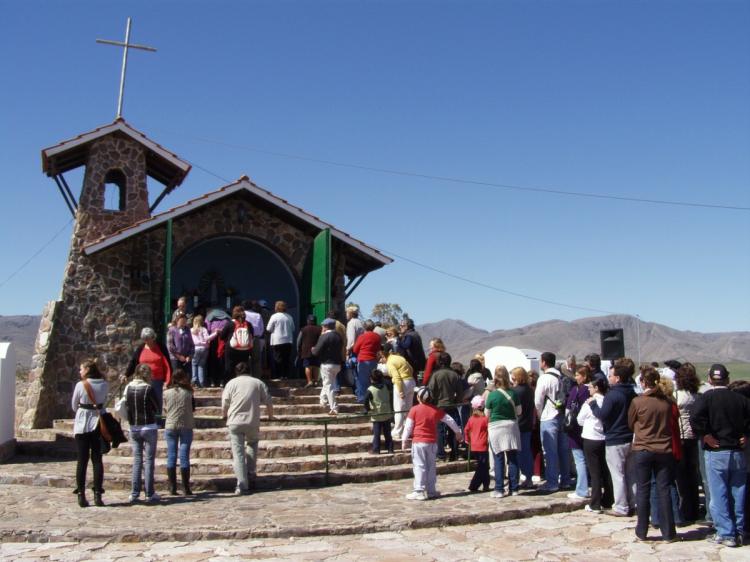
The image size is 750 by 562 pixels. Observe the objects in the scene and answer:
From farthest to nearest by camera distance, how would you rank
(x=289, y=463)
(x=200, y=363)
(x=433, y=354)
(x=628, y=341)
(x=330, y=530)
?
(x=628, y=341)
(x=200, y=363)
(x=433, y=354)
(x=289, y=463)
(x=330, y=530)

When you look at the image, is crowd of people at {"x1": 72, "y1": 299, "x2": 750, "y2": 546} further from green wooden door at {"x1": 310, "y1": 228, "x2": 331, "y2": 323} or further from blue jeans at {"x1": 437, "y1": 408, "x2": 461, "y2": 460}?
green wooden door at {"x1": 310, "y1": 228, "x2": 331, "y2": 323}

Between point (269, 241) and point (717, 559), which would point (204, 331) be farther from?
point (717, 559)

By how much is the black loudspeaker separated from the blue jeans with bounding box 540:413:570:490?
3981 mm

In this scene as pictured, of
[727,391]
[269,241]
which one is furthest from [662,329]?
[727,391]

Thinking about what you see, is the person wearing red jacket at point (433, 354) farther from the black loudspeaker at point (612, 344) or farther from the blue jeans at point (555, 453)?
the black loudspeaker at point (612, 344)

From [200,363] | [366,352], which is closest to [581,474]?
[366,352]

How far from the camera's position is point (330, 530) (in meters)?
7.64

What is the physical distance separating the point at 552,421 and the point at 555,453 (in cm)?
42

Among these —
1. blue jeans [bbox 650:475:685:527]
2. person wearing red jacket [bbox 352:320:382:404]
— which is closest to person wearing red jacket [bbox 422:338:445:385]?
person wearing red jacket [bbox 352:320:382:404]

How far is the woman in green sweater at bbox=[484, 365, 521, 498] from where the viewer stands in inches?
355

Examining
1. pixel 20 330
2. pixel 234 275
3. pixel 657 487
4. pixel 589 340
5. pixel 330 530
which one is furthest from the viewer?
pixel 20 330

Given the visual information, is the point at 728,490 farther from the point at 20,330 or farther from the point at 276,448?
the point at 20,330

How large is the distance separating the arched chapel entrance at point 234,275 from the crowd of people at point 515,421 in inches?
165

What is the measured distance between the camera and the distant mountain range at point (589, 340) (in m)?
80.1
